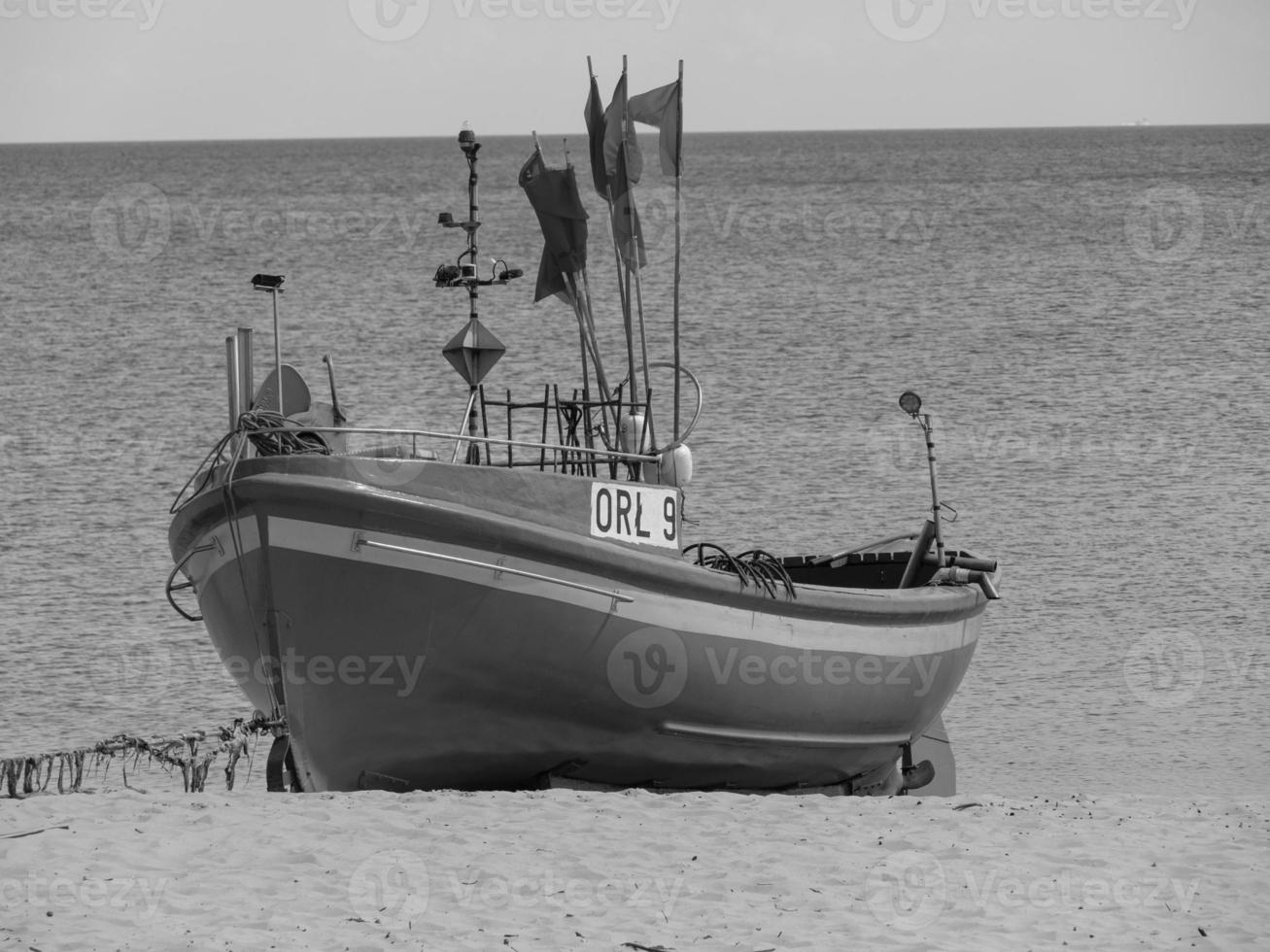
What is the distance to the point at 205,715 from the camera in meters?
15.9

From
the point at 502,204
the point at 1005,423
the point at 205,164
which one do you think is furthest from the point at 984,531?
the point at 205,164

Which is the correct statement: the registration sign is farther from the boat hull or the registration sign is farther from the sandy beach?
the sandy beach

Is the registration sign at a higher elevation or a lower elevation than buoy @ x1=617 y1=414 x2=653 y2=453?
lower

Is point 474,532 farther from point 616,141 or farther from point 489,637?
point 616,141

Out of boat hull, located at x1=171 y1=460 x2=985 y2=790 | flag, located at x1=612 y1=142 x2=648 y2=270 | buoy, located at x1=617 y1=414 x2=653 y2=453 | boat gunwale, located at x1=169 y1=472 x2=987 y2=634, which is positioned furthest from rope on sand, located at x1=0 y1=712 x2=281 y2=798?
flag, located at x1=612 y1=142 x2=648 y2=270

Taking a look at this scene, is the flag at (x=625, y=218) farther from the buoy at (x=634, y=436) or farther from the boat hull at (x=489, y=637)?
the boat hull at (x=489, y=637)

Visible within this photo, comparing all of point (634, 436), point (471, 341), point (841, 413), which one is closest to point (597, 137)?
point (471, 341)

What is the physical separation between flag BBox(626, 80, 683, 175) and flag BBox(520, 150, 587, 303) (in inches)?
23.8

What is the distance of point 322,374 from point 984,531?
16.8m

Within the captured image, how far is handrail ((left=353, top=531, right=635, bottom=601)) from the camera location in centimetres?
1005

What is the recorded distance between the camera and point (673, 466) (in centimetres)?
1153

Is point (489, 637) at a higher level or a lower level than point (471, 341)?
lower

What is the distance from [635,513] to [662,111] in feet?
9.34

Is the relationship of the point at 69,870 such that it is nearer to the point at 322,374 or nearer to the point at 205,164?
the point at 322,374
